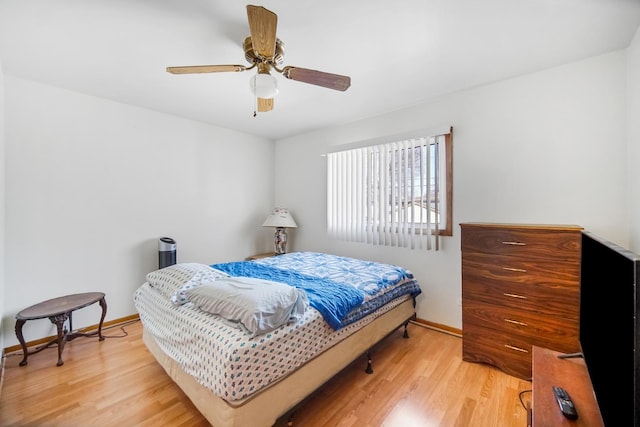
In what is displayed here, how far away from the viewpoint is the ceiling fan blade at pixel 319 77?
1692 mm

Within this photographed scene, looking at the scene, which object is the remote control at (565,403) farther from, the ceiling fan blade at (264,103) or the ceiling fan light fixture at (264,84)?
the ceiling fan blade at (264,103)

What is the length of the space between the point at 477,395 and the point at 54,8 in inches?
142

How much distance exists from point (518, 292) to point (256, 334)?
191 centimetres

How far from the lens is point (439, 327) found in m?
2.73

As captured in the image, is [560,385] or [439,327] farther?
[439,327]

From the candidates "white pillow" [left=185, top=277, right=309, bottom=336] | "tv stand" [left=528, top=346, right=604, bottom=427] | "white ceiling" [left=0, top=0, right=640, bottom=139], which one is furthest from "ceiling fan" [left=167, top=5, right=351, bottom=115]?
"tv stand" [left=528, top=346, right=604, bottom=427]

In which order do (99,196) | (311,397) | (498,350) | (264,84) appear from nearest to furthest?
(311,397), (264,84), (498,350), (99,196)

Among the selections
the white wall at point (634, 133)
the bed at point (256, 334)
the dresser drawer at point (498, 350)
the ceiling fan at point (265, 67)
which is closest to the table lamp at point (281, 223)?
the bed at point (256, 334)

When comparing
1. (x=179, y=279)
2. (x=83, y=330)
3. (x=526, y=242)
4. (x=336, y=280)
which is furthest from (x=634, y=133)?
(x=83, y=330)

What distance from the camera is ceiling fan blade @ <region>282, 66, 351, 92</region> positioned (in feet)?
5.55

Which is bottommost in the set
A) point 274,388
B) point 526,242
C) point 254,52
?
point 274,388

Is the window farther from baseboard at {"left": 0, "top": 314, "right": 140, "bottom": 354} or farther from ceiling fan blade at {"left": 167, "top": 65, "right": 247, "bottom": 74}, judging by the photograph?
baseboard at {"left": 0, "top": 314, "right": 140, "bottom": 354}

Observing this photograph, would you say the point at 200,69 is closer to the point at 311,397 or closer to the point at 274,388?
the point at 274,388

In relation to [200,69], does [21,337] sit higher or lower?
lower
